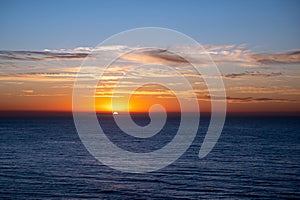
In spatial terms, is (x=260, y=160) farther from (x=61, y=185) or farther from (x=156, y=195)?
(x=61, y=185)

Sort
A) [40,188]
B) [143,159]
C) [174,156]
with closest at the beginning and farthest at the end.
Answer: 1. [40,188]
2. [143,159]
3. [174,156]

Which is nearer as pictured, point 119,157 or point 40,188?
point 40,188

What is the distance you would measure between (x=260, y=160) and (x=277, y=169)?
30.9 feet

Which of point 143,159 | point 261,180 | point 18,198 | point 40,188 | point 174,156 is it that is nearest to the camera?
point 18,198

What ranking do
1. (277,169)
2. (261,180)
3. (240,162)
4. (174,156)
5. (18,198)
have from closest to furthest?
(18,198) → (261,180) → (277,169) → (240,162) → (174,156)

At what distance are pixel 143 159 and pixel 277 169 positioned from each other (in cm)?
2259

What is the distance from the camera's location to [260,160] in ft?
214

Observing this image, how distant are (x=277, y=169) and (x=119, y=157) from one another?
92.0 feet

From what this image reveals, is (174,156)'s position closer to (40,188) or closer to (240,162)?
(240,162)

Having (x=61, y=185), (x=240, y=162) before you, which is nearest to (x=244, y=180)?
(x=240, y=162)

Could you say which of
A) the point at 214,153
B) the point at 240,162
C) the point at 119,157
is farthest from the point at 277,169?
the point at 119,157

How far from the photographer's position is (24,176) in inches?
1909

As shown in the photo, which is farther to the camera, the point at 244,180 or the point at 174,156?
the point at 174,156

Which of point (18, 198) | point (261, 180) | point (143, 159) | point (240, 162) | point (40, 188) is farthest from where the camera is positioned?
point (143, 159)
